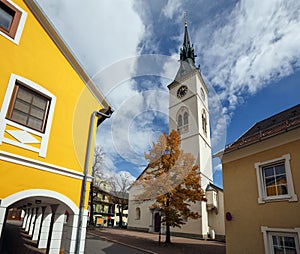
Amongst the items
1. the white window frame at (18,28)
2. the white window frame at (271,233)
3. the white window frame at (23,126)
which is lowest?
the white window frame at (271,233)

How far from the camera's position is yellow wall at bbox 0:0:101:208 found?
17.7 ft

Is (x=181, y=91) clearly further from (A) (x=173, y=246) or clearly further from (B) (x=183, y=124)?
(A) (x=173, y=246)

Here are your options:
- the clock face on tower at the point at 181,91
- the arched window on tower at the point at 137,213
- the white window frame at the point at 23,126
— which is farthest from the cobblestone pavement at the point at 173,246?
the clock face on tower at the point at 181,91

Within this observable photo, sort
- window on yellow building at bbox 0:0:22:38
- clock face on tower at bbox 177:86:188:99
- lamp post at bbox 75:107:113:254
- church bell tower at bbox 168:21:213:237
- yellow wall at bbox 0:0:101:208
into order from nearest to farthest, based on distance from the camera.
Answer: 1. yellow wall at bbox 0:0:101:208
2. window on yellow building at bbox 0:0:22:38
3. lamp post at bbox 75:107:113:254
4. church bell tower at bbox 168:21:213:237
5. clock face on tower at bbox 177:86:188:99

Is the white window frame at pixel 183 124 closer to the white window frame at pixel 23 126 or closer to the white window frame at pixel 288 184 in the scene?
the white window frame at pixel 288 184

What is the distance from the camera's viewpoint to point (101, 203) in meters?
52.4

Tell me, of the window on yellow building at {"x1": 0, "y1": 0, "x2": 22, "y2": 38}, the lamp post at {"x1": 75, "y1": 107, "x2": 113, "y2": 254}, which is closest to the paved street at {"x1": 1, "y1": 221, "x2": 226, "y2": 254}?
the lamp post at {"x1": 75, "y1": 107, "x2": 113, "y2": 254}

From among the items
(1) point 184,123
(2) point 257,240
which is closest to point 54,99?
(2) point 257,240

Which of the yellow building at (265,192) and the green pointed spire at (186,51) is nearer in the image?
the yellow building at (265,192)

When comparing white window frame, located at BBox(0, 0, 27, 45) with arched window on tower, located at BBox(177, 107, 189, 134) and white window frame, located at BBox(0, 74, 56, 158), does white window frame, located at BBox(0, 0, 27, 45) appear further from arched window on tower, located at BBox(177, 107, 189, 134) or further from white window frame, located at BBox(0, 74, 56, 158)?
arched window on tower, located at BBox(177, 107, 189, 134)

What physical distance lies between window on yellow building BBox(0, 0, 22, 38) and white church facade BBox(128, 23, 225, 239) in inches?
671

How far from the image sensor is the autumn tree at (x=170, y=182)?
15.5 meters

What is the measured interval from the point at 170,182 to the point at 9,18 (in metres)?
13.6

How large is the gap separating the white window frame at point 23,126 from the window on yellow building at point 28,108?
12cm
